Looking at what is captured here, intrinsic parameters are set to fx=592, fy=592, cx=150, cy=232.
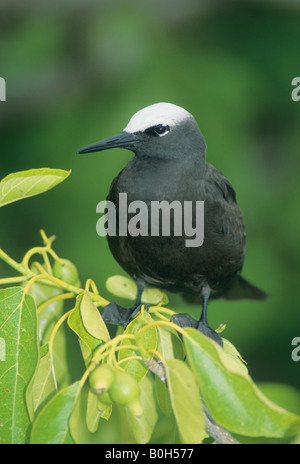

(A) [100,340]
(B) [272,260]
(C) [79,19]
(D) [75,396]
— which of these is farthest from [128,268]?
(C) [79,19]

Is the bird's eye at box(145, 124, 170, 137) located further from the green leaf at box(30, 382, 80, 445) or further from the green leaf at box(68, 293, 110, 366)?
the green leaf at box(30, 382, 80, 445)

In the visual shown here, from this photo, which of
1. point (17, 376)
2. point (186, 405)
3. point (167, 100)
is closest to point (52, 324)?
point (17, 376)

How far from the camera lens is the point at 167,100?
172 inches

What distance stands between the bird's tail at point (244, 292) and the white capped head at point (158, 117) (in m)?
1.29

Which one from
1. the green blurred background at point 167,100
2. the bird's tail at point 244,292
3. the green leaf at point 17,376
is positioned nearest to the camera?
the green leaf at point 17,376

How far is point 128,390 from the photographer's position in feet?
5.29

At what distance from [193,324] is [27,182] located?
987 millimetres

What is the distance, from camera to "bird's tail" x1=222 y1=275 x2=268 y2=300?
348 cm

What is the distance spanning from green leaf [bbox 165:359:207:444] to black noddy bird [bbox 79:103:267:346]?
2.29ft

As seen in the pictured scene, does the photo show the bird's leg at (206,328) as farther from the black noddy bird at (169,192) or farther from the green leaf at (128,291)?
the green leaf at (128,291)

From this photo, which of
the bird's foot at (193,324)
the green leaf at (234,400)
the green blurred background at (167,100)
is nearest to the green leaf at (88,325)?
the green leaf at (234,400)

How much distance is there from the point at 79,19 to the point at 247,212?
2241 millimetres

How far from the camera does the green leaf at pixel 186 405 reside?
63.2 inches

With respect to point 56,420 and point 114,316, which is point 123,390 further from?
point 114,316
